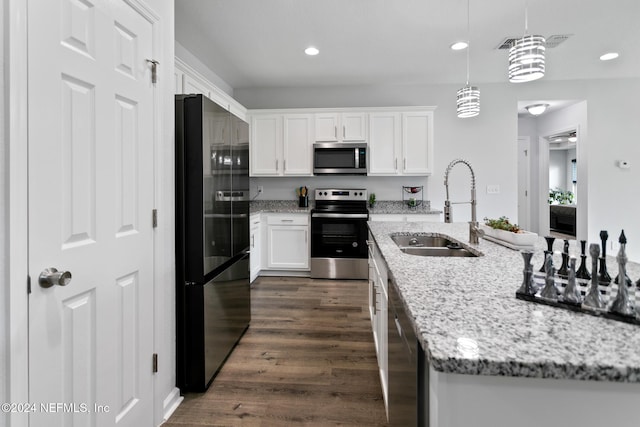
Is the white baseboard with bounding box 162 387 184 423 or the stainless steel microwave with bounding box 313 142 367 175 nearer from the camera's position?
the white baseboard with bounding box 162 387 184 423

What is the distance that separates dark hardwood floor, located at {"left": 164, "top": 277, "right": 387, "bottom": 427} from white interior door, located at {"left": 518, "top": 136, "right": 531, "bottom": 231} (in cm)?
466

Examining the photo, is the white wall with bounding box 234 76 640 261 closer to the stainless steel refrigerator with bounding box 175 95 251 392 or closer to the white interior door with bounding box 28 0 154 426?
the stainless steel refrigerator with bounding box 175 95 251 392

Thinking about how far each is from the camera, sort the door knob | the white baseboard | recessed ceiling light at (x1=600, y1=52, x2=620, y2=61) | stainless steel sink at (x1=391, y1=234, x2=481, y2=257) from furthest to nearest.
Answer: recessed ceiling light at (x1=600, y1=52, x2=620, y2=61) < stainless steel sink at (x1=391, y1=234, x2=481, y2=257) < the white baseboard < the door knob

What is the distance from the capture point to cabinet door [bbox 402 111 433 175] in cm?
457

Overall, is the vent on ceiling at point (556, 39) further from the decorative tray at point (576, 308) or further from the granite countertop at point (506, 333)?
the decorative tray at point (576, 308)

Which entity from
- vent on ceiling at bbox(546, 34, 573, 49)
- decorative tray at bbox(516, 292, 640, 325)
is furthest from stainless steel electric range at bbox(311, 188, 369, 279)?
decorative tray at bbox(516, 292, 640, 325)

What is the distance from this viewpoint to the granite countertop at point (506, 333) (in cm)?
61

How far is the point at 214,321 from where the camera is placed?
2107mm

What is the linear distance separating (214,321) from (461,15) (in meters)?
3.16

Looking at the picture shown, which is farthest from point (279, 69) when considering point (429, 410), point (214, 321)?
point (429, 410)

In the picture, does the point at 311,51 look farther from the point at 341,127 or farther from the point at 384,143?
the point at 384,143

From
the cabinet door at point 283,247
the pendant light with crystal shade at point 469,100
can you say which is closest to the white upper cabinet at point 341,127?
the cabinet door at point 283,247

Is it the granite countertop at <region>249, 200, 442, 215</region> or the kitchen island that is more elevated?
the granite countertop at <region>249, 200, 442, 215</region>

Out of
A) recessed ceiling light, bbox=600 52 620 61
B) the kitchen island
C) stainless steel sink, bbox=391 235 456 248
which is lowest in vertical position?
the kitchen island
